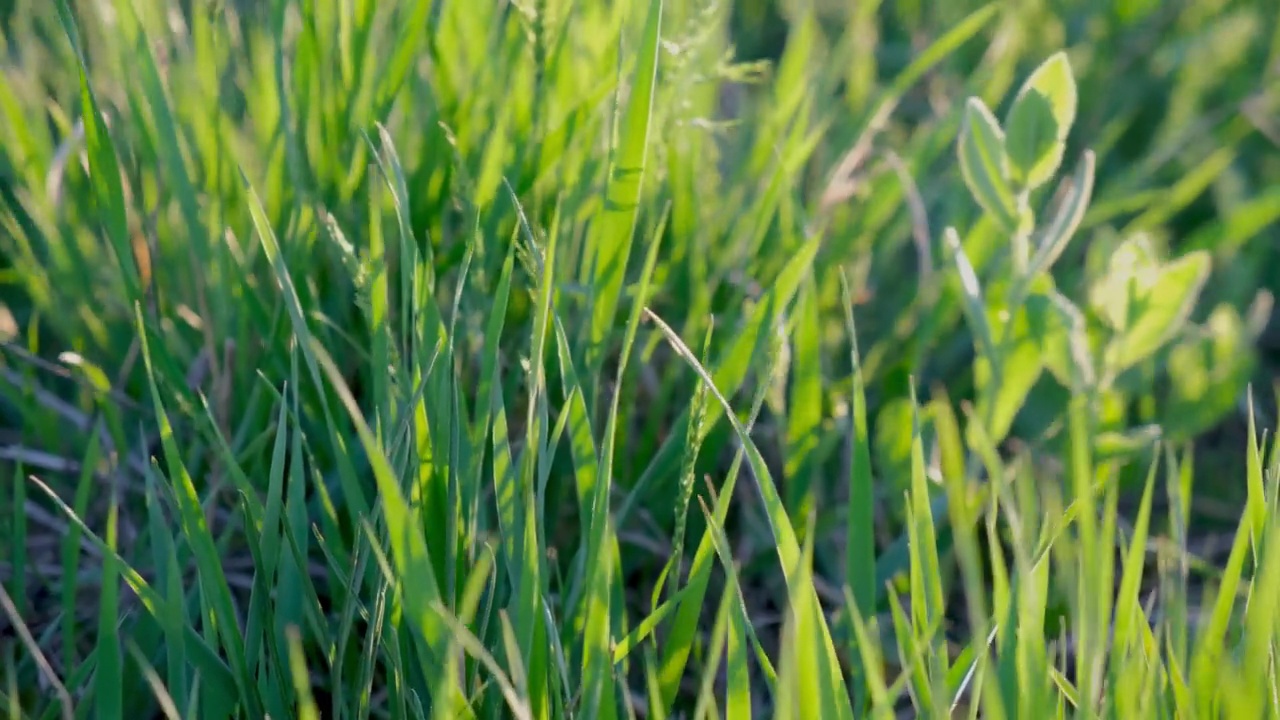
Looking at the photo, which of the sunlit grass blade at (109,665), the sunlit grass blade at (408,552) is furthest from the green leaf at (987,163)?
the sunlit grass blade at (109,665)

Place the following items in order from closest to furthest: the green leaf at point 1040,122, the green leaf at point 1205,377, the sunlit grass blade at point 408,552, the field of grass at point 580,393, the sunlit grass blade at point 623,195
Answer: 1. the sunlit grass blade at point 408,552
2. the field of grass at point 580,393
3. the sunlit grass blade at point 623,195
4. the green leaf at point 1040,122
5. the green leaf at point 1205,377

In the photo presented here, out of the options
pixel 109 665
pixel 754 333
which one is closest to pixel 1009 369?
pixel 754 333

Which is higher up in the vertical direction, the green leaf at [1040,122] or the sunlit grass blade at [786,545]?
the green leaf at [1040,122]

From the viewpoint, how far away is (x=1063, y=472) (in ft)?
3.52

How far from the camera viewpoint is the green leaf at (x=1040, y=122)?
3.12ft

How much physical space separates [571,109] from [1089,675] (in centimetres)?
61

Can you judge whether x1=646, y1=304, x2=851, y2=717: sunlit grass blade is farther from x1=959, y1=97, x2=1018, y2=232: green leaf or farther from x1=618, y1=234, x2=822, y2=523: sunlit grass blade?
x1=959, y1=97, x2=1018, y2=232: green leaf

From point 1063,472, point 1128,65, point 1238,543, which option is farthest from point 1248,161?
point 1238,543

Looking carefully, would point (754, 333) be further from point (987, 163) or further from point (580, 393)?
point (987, 163)

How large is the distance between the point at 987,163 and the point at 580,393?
42 centimetres

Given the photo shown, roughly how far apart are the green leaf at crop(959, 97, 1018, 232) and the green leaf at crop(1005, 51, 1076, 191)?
1 centimetres

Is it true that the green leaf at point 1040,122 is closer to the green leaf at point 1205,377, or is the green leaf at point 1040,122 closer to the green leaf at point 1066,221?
the green leaf at point 1066,221

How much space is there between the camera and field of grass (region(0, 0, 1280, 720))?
0.70 metres

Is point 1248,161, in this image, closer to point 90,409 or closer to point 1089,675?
point 1089,675
